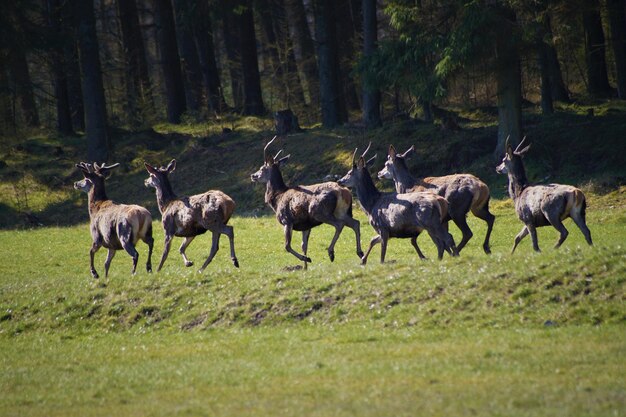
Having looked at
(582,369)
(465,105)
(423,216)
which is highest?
(465,105)

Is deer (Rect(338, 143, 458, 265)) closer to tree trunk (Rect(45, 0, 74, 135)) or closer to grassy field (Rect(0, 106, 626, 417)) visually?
grassy field (Rect(0, 106, 626, 417))

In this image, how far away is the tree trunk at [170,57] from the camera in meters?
40.0

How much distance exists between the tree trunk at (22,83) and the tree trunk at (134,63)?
4.17 metres

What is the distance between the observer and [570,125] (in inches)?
1156

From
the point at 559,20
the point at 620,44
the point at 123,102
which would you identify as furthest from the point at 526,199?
the point at 123,102

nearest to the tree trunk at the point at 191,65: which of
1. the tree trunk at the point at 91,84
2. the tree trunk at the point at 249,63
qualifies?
the tree trunk at the point at 249,63

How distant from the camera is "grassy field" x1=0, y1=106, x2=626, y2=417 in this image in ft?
34.1

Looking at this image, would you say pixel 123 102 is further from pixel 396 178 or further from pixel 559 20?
pixel 396 178

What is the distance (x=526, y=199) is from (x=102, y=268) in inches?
383

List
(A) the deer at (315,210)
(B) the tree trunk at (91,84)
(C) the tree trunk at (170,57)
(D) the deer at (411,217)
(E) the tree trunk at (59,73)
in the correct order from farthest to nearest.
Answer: (C) the tree trunk at (170,57) → (E) the tree trunk at (59,73) → (B) the tree trunk at (91,84) → (A) the deer at (315,210) → (D) the deer at (411,217)

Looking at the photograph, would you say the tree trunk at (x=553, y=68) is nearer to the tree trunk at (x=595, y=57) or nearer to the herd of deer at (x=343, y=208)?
the tree trunk at (x=595, y=57)

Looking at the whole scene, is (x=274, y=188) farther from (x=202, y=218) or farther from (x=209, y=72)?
(x=209, y=72)

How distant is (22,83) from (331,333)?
2776 cm

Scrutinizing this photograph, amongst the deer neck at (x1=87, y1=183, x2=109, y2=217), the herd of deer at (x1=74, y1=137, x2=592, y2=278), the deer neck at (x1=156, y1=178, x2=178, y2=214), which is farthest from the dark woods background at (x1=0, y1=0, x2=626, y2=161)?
the deer neck at (x1=87, y1=183, x2=109, y2=217)
